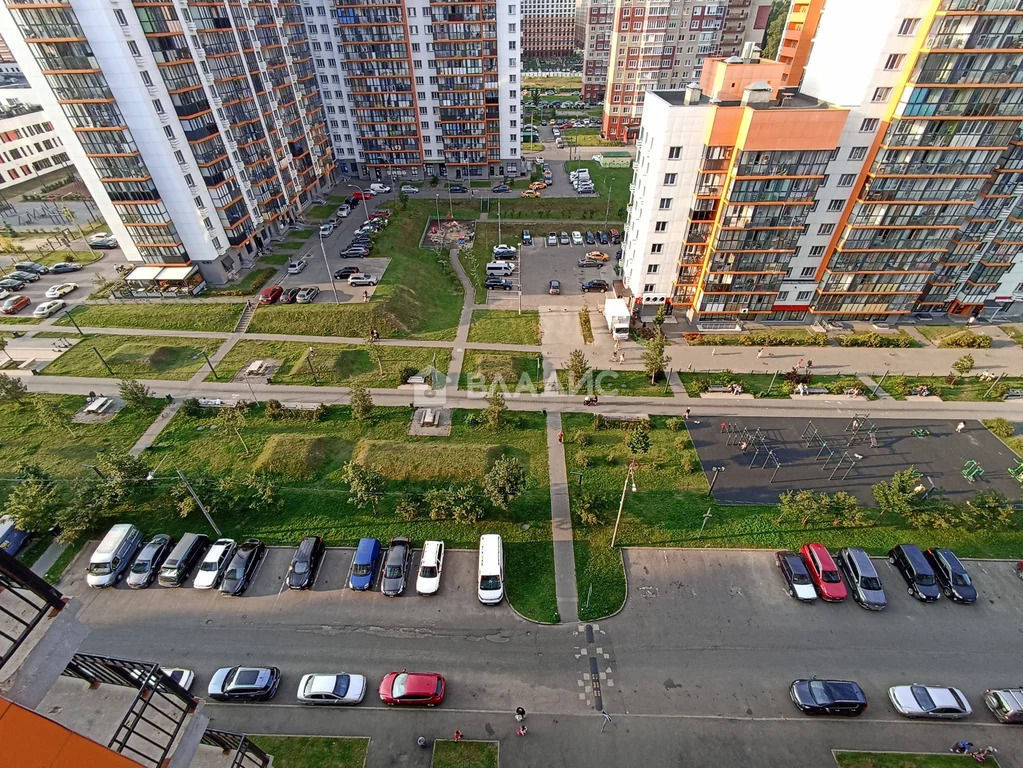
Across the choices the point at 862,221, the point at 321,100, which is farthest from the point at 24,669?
the point at 321,100

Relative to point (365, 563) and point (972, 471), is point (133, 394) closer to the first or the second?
point (365, 563)

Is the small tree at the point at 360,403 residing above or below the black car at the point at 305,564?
above

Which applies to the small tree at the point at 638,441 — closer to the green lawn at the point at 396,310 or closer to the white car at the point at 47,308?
the green lawn at the point at 396,310

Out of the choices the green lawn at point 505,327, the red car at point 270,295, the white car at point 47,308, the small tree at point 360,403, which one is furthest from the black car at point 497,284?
the white car at point 47,308

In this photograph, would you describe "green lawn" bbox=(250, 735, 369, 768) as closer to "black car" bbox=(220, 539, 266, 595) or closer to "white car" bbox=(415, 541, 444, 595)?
"white car" bbox=(415, 541, 444, 595)

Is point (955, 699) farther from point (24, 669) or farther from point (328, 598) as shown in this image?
point (24, 669)

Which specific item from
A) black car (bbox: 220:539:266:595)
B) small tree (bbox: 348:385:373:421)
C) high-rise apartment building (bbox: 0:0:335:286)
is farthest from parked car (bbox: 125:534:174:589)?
high-rise apartment building (bbox: 0:0:335:286)
